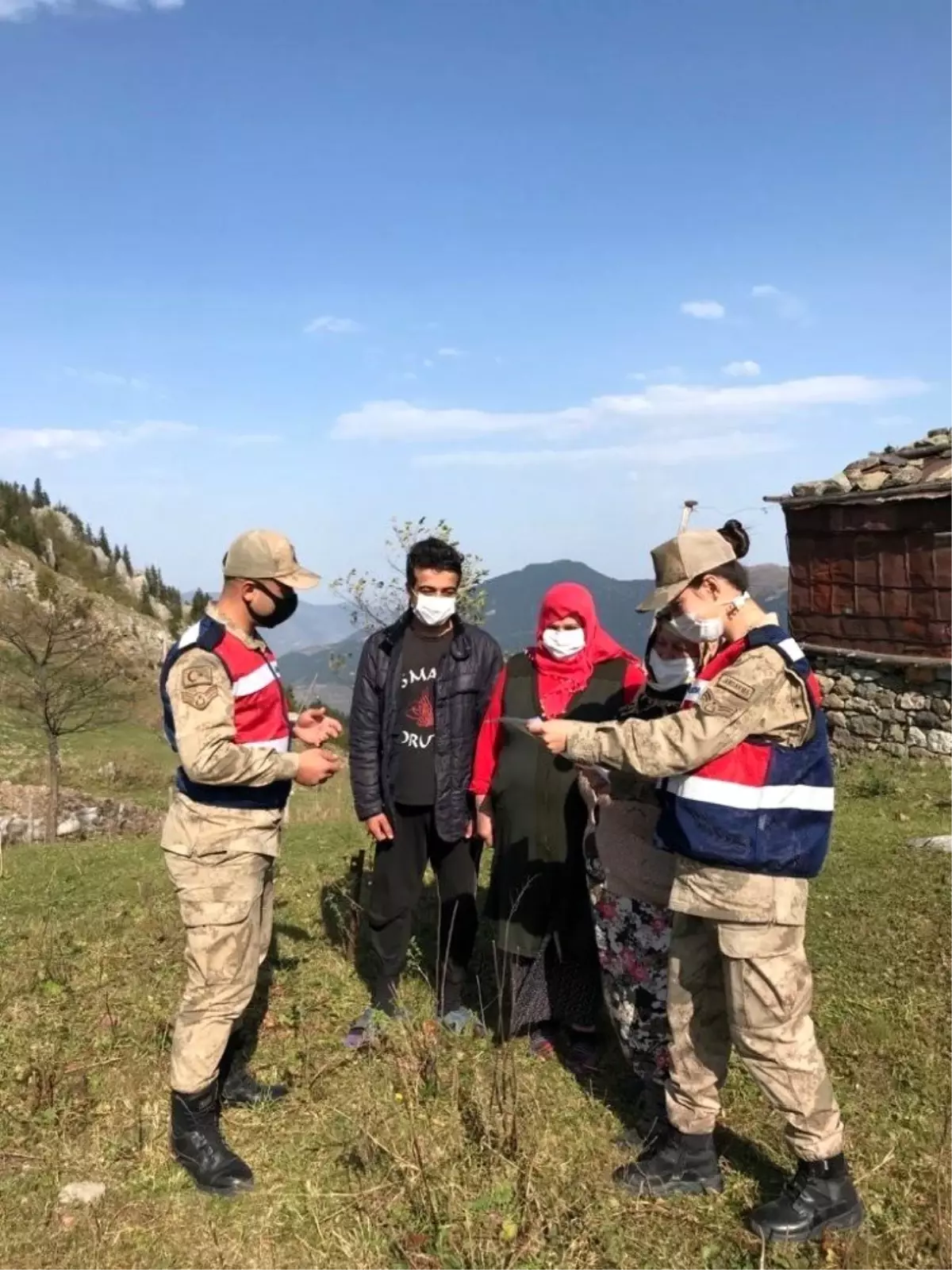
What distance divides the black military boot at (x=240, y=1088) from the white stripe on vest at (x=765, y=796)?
2.22 meters

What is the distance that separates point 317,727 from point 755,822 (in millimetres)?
1625

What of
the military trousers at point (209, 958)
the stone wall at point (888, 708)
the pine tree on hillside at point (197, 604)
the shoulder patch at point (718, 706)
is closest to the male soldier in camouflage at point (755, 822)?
the shoulder patch at point (718, 706)

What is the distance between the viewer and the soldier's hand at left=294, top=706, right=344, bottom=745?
3301mm

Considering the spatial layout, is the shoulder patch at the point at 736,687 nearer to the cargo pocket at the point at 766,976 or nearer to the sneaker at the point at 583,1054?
the cargo pocket at the point at 766,976

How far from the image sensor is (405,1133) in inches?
125

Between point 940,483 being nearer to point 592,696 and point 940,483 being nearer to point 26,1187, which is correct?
point 592,696

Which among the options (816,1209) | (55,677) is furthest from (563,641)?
(55,677)

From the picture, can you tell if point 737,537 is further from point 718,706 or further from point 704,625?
point 718,706

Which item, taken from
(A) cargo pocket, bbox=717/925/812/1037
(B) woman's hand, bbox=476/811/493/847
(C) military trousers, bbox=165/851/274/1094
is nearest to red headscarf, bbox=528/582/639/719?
(B) woman's hand, bbox=476/811/493/847

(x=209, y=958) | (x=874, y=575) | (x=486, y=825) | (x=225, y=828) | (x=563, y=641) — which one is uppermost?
(x=874, y=575)

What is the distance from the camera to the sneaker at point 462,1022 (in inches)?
160

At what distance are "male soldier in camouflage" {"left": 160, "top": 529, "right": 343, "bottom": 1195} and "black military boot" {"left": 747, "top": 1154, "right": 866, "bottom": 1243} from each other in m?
1.78

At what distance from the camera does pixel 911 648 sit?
12.2 metres

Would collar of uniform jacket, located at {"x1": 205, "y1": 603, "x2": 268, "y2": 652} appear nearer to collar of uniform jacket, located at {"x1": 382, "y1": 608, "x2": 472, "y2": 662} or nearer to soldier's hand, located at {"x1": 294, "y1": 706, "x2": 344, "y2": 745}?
soldier's hand, located at {"x1": 294, "y1": 706, "x2": 344, "y2": 745}
